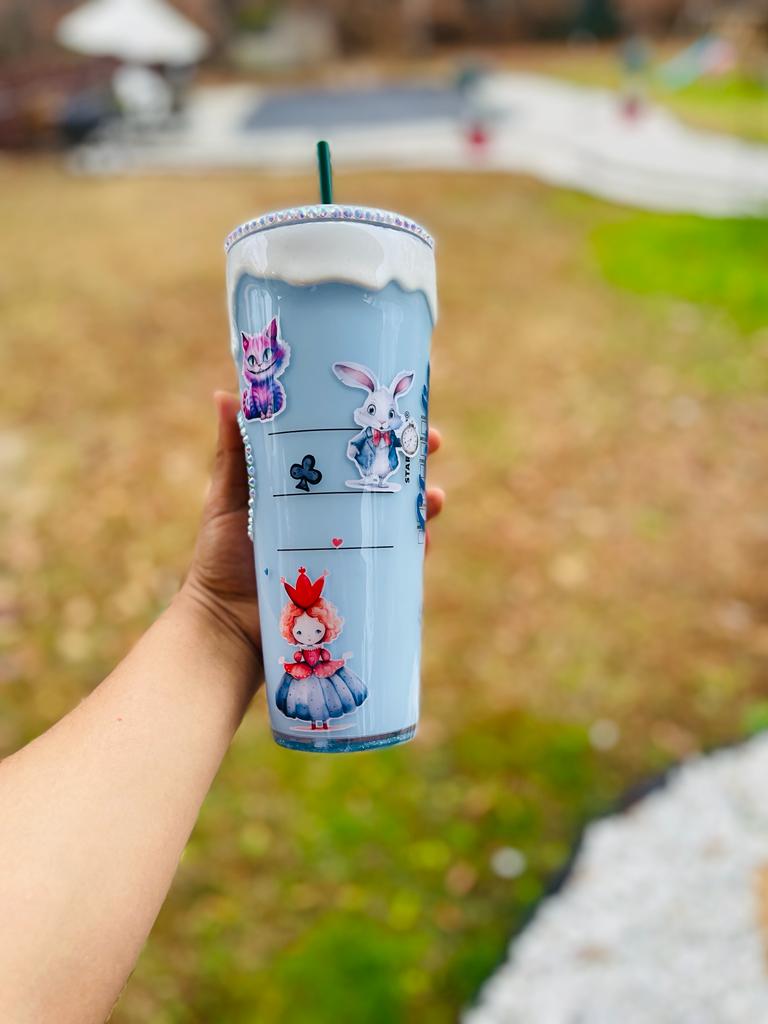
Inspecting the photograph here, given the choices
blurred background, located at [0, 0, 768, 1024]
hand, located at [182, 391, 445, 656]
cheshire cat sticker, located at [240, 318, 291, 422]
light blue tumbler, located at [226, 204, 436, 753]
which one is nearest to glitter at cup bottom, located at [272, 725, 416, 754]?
light blue tumbler, located at [226, 204, 436, 753]

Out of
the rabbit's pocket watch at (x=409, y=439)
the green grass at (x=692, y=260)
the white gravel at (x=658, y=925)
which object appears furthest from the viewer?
the green grass at (x=692, y=260)

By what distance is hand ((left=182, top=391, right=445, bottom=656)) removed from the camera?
1.80 m

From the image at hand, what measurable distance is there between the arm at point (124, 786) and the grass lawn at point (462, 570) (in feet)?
5.35

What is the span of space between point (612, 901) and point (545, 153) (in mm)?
9541

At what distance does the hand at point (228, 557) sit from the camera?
1797 millimetres

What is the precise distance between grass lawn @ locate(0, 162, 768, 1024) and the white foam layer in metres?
2.26

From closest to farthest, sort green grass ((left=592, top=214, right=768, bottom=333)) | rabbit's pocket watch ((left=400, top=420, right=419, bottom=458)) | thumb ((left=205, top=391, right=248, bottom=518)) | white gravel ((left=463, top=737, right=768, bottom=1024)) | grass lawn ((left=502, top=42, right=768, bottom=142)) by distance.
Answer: rabbit's pocket watch ((left=400, top=420, right=419, bottom=458)), thumb ((left=205, top=391, right=248, bottom=518)), white gravel ((left=463, top=737, right=768, bottom=1024)), green grass ((left=592, top=214, right=768, bottom=333)), grass lawn ((left=502, top=42, right=768, bottom=142))

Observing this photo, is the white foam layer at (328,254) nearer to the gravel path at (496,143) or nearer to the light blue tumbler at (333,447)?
the light blue tumbler at (333,447)

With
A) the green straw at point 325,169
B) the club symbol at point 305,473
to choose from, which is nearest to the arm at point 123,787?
the club symbol at point 305,473

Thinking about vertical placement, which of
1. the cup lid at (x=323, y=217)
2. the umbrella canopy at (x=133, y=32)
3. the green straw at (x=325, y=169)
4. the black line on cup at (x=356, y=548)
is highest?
the umbrella canopy at (x=133, y=32)

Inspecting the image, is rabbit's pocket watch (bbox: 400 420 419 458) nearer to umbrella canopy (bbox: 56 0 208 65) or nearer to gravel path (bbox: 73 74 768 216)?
gravel path (bbox: 73 74 768 216)

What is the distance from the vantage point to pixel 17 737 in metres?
3.69

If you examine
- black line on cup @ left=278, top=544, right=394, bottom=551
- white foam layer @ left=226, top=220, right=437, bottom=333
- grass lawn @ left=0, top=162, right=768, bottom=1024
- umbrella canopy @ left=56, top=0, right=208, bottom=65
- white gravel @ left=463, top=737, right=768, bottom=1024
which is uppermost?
umbrella canopy @ left=56, top=0, right=208, bottom=65

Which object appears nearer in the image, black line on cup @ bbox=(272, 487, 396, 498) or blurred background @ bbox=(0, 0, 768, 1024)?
black line on cup @ bbox=(272, 487, 396, 498)
